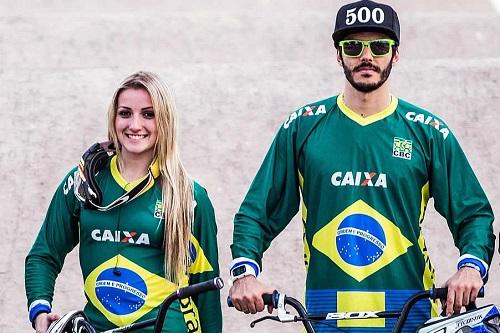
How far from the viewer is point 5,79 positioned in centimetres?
1262

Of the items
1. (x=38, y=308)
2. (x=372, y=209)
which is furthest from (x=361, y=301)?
(x=38, y=308)

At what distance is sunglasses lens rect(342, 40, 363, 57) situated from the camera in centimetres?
488

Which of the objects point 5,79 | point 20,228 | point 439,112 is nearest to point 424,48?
point 439,112

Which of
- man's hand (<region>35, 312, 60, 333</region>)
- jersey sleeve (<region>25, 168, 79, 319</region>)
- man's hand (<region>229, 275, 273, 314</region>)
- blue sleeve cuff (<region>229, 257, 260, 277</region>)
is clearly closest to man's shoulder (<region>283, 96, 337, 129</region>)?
blue sleeve cuff (<region>229, 257, 260, 277</region>)

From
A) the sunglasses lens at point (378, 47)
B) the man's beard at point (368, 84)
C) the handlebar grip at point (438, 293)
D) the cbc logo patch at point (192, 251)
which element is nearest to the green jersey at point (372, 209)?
the man's beard at point (368, 84)

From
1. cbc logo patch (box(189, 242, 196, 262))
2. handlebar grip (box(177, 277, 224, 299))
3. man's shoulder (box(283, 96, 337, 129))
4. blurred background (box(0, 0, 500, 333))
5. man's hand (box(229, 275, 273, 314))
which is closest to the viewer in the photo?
handlebar grip (box(177, 277, 224, 299))

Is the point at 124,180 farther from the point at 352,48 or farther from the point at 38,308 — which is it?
the point at 352,48

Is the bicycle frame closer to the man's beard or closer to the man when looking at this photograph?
the man

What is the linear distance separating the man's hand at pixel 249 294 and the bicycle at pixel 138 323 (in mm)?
251

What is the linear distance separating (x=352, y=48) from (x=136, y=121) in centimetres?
99

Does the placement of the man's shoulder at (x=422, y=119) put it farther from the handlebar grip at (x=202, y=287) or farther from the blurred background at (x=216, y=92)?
the blurred background at (x=216, y=92)

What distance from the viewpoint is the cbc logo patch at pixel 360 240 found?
4863mm

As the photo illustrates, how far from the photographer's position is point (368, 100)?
197 inches

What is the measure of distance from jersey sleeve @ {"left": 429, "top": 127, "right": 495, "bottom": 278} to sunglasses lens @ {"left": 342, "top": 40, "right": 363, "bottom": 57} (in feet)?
1.54
